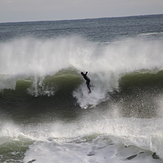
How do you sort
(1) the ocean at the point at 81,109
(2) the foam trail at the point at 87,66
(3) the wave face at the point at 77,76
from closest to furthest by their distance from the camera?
1. (1) the ocean at the point at 81,109
2. (3) the wave face at the point at 77,76
3. (2) the foam trail at the point at 87,66

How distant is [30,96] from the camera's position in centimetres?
1316

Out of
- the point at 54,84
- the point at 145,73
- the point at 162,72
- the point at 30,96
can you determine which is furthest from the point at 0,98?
the point at 162,72

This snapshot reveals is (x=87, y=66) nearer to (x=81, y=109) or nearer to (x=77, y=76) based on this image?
(x=77, y=76)

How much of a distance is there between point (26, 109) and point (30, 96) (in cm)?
112

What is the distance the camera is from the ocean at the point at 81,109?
321 inches

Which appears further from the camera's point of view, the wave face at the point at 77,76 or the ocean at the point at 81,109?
the wave face at the point at 77,76

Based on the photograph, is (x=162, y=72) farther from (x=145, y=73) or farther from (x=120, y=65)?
(x=120, y=65)

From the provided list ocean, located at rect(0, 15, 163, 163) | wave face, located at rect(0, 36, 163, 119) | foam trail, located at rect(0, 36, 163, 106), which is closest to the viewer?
ocean, located at rect(0, 15, 163, 163)

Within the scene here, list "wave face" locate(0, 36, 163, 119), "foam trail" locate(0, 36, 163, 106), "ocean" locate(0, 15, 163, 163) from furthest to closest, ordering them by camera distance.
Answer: "foam trail" locate(0, 36, 163, 106)
"wave face" locate(0, 36, 163, 119)
"ocean" locate(0, 15, 163, 163)

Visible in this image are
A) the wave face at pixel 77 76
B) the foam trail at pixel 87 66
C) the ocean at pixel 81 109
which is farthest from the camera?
the foam trail at pixel 87 66

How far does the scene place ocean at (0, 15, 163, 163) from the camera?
815cm

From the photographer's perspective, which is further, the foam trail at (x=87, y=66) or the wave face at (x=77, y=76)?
the foam trail at (x=87, y=66)

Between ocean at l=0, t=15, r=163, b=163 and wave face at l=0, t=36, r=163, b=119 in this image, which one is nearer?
ocean at l=0, t=15, r=163, b=163

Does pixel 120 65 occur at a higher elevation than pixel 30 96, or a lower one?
higher
